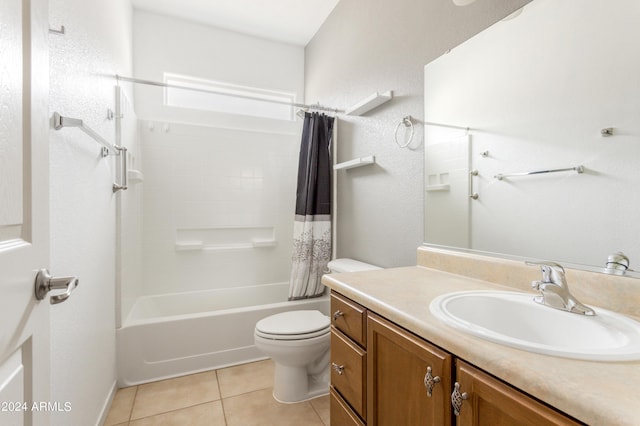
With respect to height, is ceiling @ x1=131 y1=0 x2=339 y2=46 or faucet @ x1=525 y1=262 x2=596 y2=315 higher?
ceiling @ x1=131 y1=0 x2=339 y2=46

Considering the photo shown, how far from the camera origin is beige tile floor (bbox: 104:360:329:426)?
1.59 meters

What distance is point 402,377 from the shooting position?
33.3 inches

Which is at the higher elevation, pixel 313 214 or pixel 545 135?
pixel 545 135

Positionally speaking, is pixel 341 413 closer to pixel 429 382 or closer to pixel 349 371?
pixel 349 371

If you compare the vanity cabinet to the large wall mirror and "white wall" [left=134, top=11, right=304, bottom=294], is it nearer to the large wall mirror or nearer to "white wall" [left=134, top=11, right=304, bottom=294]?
the large wall mirror

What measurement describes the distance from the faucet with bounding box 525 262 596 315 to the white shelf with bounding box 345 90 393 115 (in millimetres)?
1285

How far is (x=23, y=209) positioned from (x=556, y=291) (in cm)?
129

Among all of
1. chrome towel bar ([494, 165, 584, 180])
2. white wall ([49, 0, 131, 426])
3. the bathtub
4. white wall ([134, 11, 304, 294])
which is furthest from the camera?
white wall ([134, 11, 304, 294])

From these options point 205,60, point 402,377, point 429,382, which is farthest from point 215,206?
point 429,382

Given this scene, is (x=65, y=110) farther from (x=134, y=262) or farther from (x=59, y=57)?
(x=134, y=262)

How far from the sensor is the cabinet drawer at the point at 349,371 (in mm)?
1038

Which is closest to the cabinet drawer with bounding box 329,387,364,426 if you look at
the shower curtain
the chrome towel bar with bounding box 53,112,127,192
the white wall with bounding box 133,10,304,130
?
the shower curtain

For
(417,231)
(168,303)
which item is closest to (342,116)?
(417,231)

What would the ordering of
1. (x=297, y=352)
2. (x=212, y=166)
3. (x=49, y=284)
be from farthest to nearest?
(x=212, y=166)
(x=297, y=352)
(x=49, y=284)
